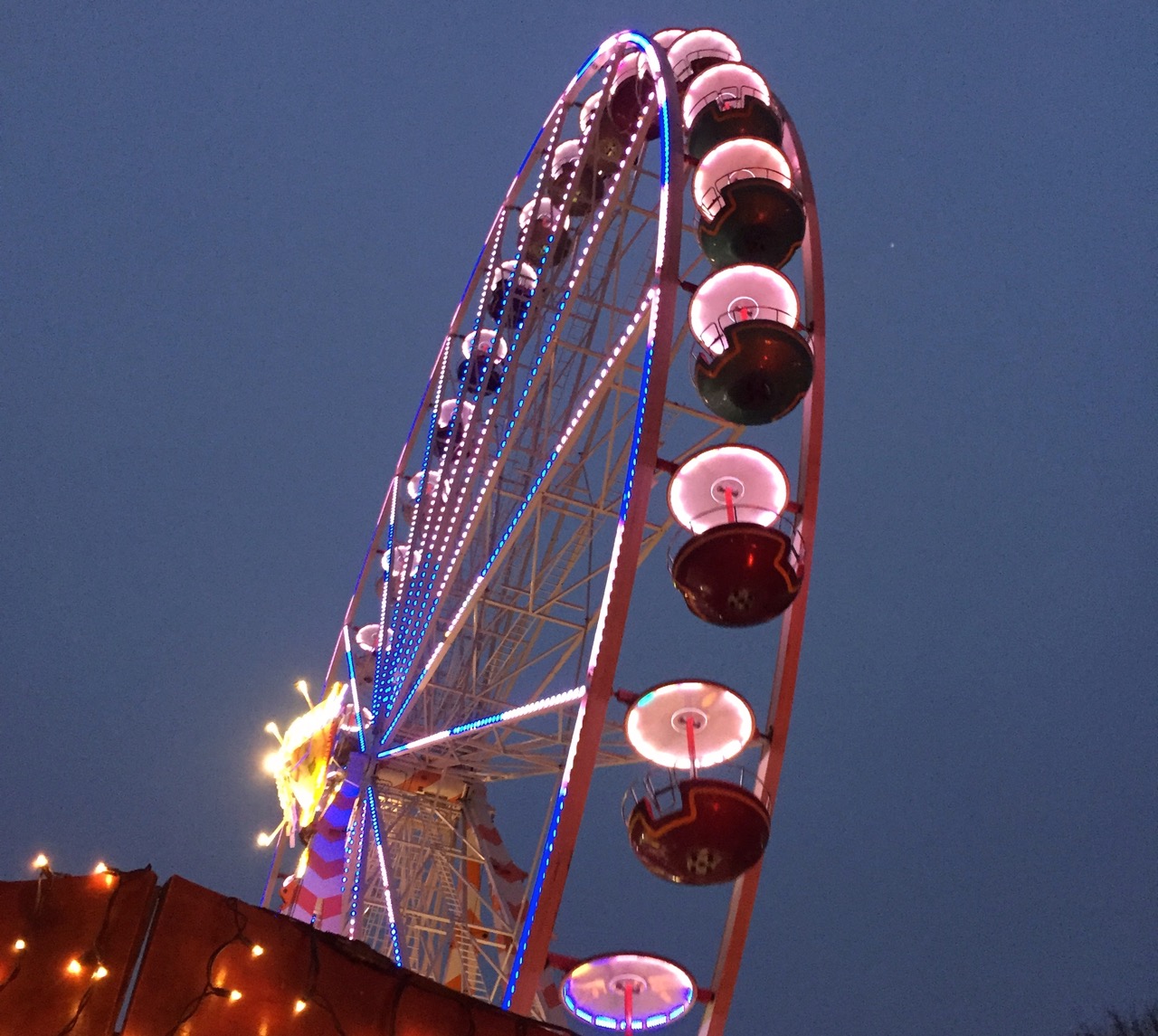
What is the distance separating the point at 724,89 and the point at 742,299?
2.63 metres

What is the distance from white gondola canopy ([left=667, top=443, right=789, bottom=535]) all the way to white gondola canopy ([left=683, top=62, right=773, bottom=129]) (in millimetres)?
3764

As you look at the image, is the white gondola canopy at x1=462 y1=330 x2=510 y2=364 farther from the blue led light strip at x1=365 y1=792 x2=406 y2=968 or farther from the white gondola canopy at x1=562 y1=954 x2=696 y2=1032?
the white gondola canopy at x1=562 y1=954 x2=696 y2=1032

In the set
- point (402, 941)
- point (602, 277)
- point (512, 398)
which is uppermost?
point (602, 277)

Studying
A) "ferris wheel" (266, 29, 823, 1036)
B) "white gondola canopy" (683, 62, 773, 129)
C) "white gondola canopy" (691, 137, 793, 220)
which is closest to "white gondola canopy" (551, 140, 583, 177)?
"ferris wheel" (266, 29, 823, 1036)

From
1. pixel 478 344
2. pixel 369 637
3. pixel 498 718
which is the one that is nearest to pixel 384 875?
pixel 498 718

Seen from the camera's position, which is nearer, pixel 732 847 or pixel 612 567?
pixel 732 847

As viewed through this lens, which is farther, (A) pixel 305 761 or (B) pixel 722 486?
(A) pixel 305 761

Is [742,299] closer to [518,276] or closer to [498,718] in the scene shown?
[498,718]

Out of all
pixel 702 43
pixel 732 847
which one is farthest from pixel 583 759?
pixel 702 43

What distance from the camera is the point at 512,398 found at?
1203 centimetres

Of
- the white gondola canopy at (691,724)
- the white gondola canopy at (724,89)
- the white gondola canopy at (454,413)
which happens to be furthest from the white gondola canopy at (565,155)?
the white gondola canopy at (691,724)

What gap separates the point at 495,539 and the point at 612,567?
242 inches

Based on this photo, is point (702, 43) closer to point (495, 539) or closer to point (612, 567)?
point (495, 539)

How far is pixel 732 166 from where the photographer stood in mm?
8891
